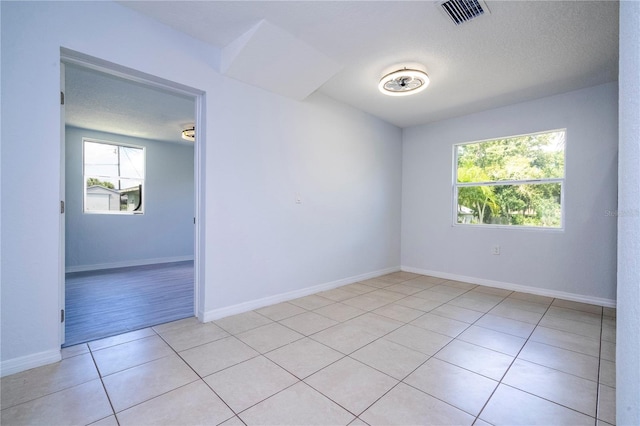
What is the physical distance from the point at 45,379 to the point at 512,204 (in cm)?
513

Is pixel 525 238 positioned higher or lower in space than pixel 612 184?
lower

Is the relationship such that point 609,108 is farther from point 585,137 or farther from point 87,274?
point 87,274

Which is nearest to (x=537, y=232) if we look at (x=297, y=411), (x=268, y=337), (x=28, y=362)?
(x=268, y=337)

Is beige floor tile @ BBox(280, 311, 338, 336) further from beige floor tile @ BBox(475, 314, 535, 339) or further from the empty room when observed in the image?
beige floor tile @ BBox(475, 314, 535, 339)

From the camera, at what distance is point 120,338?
2.29m

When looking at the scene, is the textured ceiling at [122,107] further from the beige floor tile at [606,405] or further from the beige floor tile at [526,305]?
the beige floor tile at [526,305]

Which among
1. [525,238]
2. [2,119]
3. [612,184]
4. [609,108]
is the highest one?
[609,108]

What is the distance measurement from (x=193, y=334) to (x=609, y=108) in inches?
200

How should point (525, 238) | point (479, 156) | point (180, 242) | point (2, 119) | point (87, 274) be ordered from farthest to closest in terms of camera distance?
point (180, 242) → point (87, 274) → point (479, 156) → point (525, 238) → point (2, 119)

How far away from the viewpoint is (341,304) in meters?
3.19

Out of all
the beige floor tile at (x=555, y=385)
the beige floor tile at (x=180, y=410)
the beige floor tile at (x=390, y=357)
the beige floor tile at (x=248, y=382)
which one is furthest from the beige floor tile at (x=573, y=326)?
the beige floor tile at (x=180, y=410)

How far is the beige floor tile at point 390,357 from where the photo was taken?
1.86 meters

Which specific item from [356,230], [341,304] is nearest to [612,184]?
[356,230]

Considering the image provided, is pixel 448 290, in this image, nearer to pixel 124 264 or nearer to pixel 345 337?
pixel 345 337
